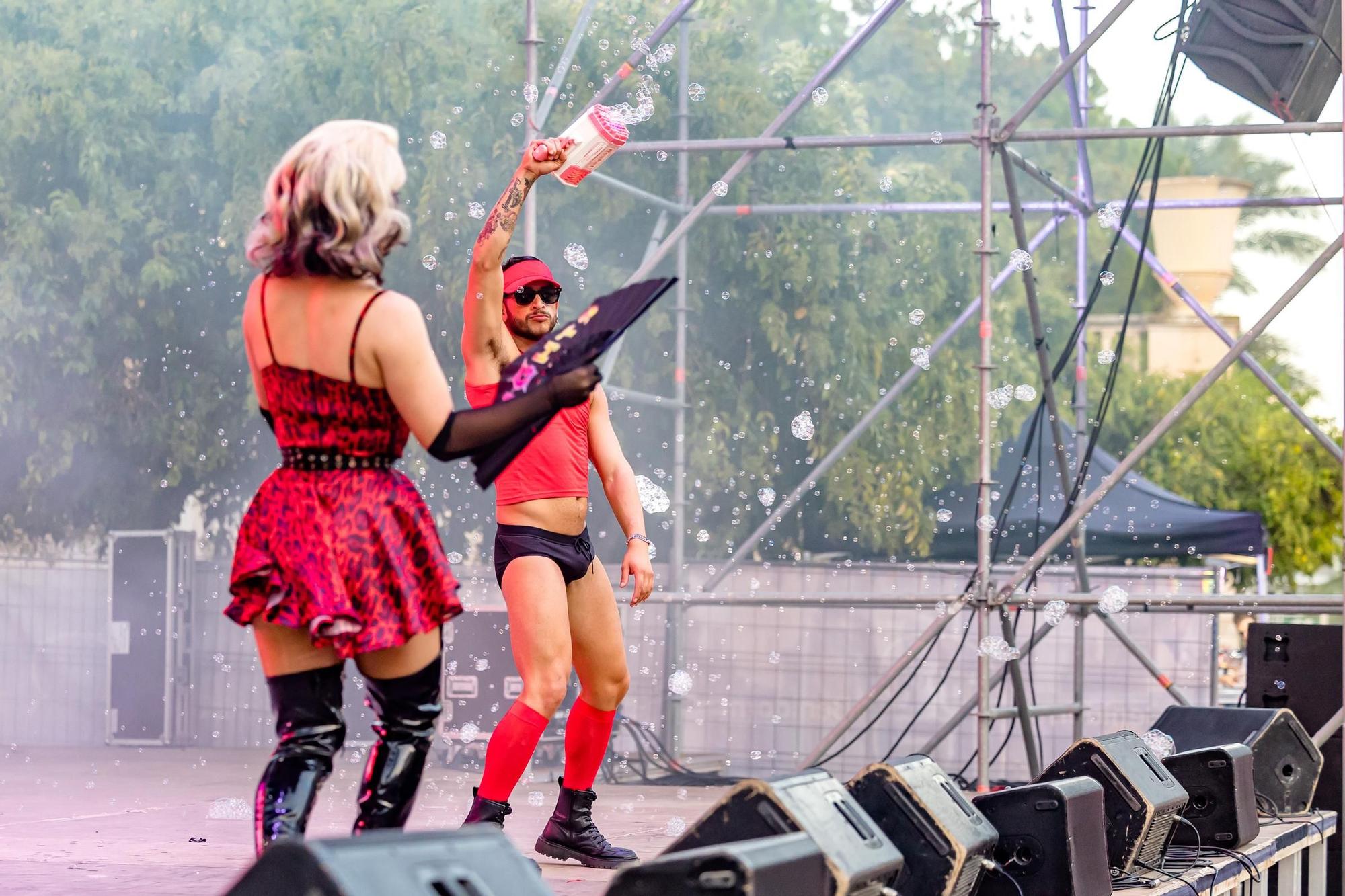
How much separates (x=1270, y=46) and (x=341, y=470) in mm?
5192

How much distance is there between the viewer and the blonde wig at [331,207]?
2543 millimetres

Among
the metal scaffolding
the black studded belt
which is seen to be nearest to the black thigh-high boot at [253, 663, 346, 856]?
the black studded belt

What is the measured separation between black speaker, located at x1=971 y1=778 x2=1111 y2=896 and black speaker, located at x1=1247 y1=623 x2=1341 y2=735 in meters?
2.89

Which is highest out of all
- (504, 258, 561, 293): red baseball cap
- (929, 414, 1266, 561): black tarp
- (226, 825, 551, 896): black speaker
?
(504, 258, 561, 293): red baseball cap

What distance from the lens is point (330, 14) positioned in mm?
13906

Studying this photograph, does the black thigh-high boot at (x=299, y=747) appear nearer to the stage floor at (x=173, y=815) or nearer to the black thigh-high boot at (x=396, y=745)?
the black thigh-high boot at (x=396, y=745)

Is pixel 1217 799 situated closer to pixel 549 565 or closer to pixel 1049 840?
pixel 1049 840

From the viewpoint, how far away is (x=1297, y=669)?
264 inches

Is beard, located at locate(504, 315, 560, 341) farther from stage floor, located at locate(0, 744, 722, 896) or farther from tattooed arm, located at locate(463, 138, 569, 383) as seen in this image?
stage floor, located at locate(0, 744, 722, 896)

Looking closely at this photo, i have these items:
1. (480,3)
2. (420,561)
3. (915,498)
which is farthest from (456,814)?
(480,3)

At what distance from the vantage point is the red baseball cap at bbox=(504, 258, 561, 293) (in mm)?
4309

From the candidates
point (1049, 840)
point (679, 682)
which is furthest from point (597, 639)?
point (679, 682)

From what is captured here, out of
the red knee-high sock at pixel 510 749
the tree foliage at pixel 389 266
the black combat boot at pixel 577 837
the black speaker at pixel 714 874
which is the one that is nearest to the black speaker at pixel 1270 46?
the black combat boot at pixel 577 837

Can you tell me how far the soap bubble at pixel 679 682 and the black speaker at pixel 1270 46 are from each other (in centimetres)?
481
